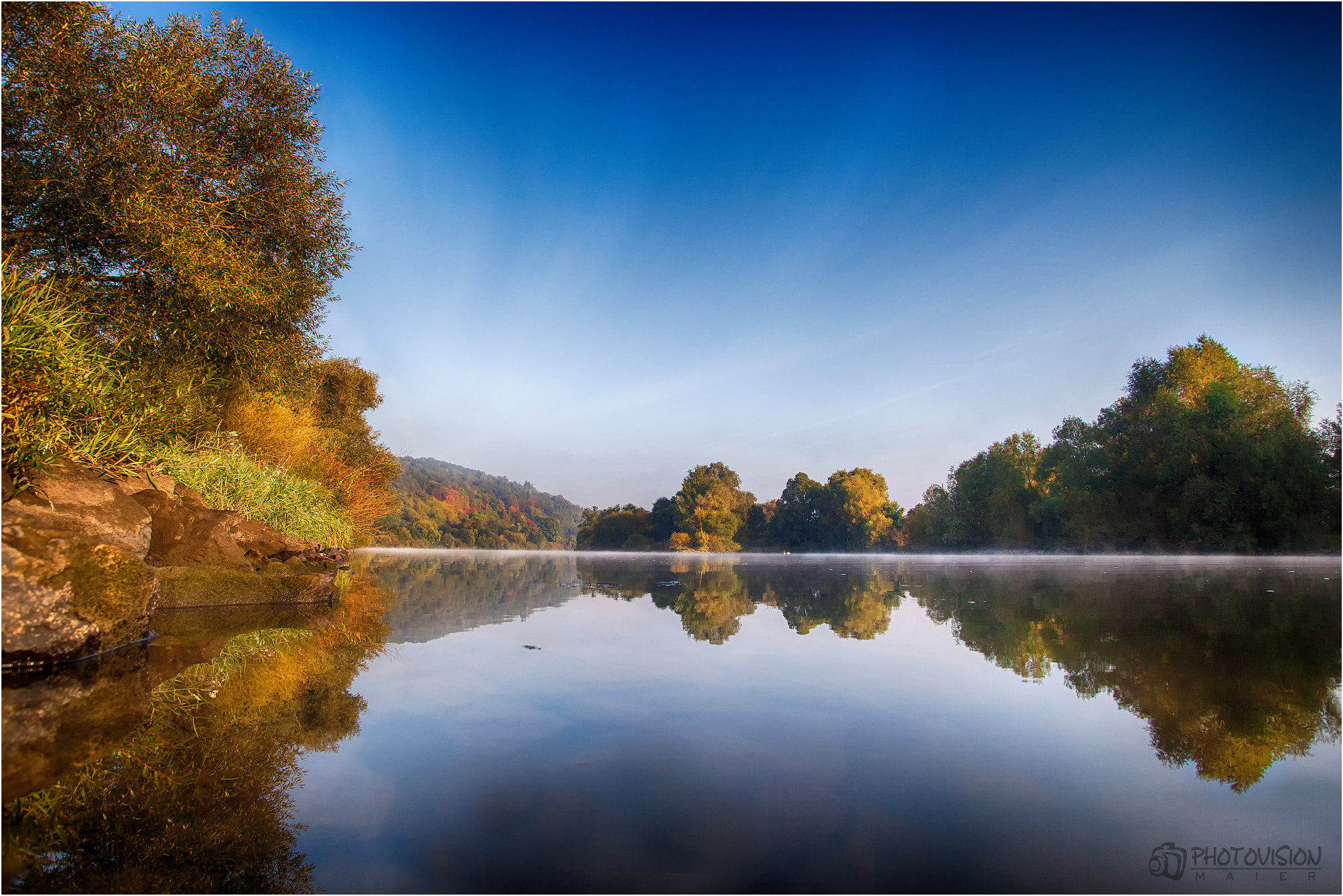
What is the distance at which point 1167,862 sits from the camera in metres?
2.04

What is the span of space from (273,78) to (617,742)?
13.3 metres

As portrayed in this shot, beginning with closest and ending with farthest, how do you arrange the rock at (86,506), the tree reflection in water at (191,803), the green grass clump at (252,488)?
the tree reflection in water at (191,803), the rock at (86,506), the green grass clump at (252,488)

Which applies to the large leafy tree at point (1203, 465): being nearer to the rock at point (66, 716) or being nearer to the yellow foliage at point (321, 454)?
the yellow foliage at point (321, 454)

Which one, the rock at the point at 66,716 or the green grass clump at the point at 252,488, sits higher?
the green grass clump at the point at 252,488

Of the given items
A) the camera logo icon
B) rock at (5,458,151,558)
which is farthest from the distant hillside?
the camera logo icon

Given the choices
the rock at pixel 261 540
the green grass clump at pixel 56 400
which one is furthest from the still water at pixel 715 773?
the rock at pixel 261 540

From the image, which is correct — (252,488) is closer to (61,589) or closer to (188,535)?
(188,535)

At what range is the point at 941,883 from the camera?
1.85 metres

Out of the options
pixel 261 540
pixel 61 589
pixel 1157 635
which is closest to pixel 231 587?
pixel 261 540

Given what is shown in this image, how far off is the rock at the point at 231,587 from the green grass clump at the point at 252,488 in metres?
1.27

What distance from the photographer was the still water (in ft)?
6.41

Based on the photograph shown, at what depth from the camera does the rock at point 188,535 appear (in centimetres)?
721

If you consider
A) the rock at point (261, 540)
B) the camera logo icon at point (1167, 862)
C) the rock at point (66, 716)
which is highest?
the rock at point (261, 540)

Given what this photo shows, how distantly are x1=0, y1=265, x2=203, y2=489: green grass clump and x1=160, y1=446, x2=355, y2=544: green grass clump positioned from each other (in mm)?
1759
